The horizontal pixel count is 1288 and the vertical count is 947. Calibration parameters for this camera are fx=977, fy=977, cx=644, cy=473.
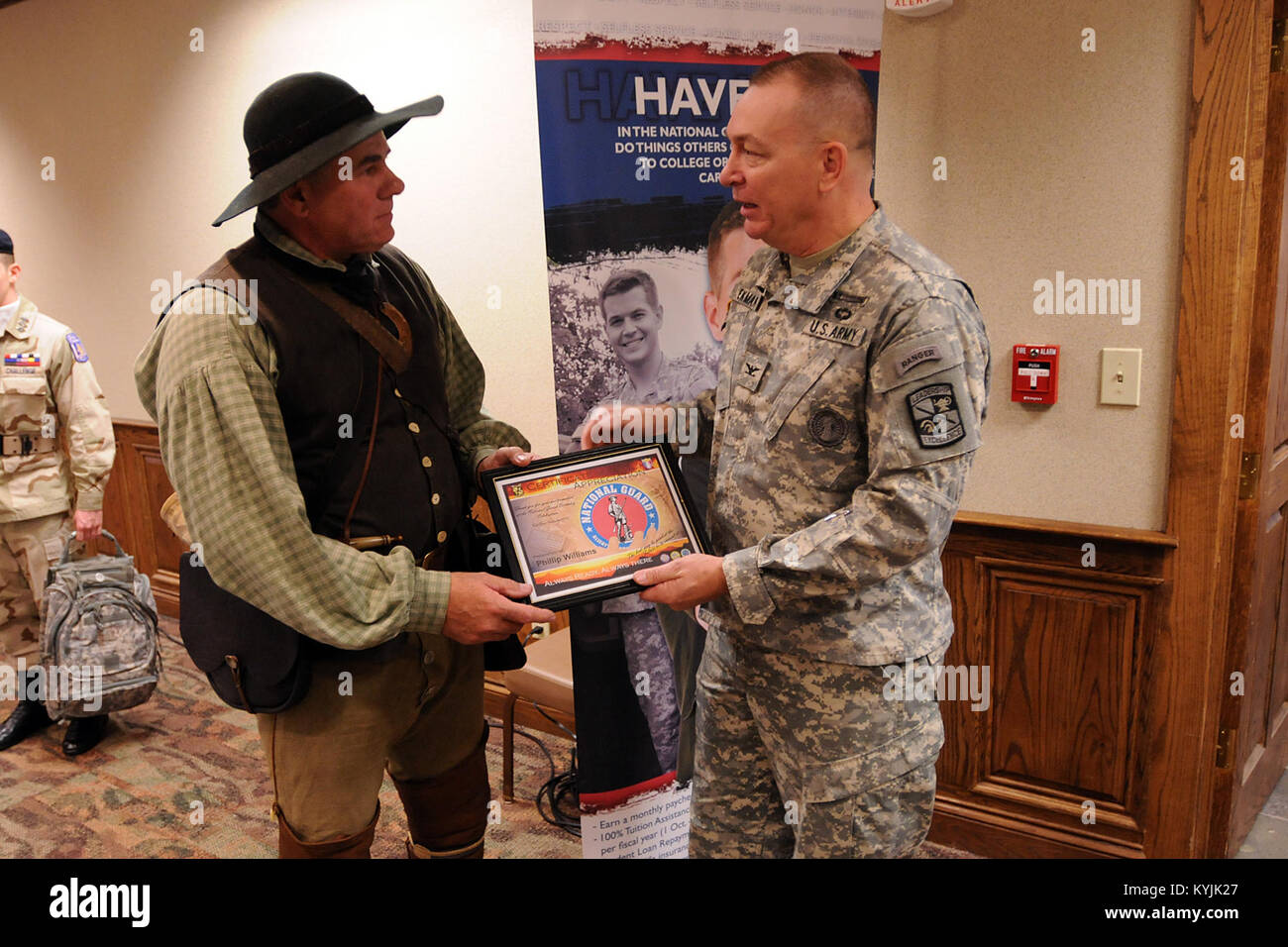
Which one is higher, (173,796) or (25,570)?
(25,570)

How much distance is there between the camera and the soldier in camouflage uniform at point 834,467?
147 cm

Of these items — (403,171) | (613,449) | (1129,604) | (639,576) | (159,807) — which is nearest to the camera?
(639,576)

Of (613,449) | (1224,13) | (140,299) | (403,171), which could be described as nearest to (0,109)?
(140,299)

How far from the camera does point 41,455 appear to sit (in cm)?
344

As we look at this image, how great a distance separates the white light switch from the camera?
232 cm

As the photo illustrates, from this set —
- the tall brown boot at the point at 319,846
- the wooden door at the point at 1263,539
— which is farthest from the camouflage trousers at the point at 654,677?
the wooden door at the point at 1263,539

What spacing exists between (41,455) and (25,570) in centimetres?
44

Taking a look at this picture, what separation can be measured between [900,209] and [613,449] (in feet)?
4.01

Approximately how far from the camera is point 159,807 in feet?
9.93
